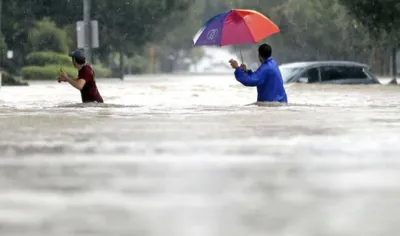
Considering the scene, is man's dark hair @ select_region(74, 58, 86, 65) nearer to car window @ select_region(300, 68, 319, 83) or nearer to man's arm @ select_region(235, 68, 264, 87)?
man's arm @ select_region(235, 68, 264, 87)

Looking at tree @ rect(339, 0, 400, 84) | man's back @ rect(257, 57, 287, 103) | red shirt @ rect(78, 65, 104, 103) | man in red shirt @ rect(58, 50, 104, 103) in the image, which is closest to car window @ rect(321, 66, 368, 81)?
tree @ rect(339, 0, 400, 84)

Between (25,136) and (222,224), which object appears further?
(25,136)

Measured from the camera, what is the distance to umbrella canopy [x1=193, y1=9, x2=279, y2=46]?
21188mm

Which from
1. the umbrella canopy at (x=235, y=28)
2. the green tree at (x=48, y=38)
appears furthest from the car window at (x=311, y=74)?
the green tree at (x=48, y=38)

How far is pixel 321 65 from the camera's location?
34.7 m

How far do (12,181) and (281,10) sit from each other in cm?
8939

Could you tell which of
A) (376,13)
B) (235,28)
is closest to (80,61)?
(235,28)

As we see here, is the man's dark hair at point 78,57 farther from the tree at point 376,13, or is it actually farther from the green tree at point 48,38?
the green tree at point 48,38

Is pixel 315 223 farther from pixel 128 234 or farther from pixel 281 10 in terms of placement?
pixel 281 10

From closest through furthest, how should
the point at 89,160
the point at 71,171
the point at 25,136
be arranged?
the point at 71,171, the point at 89,160, the point at 25,136

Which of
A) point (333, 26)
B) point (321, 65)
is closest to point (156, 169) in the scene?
point (321, 65)

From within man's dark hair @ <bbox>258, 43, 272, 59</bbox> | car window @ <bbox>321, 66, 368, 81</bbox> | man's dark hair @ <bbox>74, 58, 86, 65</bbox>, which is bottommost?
car window @ <bbox>321, 66, 368, 81</bbox>

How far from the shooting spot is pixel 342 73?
3500cm

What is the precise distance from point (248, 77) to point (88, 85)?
2677 millimetres
